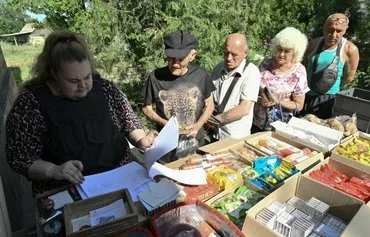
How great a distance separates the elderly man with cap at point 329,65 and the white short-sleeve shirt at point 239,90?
2.75 feet

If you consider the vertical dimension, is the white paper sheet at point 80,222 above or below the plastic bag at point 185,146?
above

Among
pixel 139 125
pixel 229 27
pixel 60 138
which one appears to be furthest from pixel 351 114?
pixel 229 27

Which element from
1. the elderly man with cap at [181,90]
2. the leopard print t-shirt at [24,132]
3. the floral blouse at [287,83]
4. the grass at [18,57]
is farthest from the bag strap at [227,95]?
the grass at [18,57]

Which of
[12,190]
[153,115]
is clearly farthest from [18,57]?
[153,115]

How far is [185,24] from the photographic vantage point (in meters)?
4.63

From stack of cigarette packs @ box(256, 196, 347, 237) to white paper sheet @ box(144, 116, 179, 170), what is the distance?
0.49 meters

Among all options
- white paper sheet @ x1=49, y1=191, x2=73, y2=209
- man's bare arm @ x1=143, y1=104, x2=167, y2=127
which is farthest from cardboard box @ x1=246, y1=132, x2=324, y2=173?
white paper sheet @ x1=49, y1=191, x2=73, y2=209

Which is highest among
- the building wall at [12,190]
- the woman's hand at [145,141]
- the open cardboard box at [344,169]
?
the woman's hand at [145,141]

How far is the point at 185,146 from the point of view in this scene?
233cm

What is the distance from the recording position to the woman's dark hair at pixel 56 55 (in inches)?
58.5

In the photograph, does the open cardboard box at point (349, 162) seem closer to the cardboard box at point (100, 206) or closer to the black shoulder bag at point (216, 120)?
the black shoulder bag at point (216, 120)

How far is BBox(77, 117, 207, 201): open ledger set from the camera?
1.36 metres

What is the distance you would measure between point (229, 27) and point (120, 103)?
14.0ft

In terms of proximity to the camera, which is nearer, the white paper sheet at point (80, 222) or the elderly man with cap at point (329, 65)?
the white paper sheet at point (80, 222)
